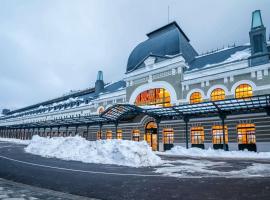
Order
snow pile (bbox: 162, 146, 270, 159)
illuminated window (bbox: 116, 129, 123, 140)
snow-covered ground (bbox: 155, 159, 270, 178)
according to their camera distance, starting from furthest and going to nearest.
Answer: illuminated window (bbox: 116, 129, 123, 140)
snow pile (bbox: 162, 146, 270, 159)
snow-covered ground (bbox: 155, 159, 270, 178)

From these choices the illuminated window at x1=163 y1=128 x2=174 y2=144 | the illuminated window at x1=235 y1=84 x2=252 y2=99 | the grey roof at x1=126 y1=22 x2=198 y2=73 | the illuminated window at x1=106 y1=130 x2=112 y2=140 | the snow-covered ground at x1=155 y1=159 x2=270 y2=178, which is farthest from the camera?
the illuminated window at x1=106 y1=130 x2=112 y2=140

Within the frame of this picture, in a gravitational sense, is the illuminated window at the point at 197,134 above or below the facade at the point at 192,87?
below

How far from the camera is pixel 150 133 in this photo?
2719 cm

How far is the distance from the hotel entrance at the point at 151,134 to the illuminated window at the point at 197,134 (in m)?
5.03

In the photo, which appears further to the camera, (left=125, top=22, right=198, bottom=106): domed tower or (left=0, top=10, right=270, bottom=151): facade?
(left=125, top=22, right=198, bottom=106): domed tower

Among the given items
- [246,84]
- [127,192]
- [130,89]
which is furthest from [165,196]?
[130,89]

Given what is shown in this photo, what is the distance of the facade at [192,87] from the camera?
20.2m

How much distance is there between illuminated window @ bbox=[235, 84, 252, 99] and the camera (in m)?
20.8

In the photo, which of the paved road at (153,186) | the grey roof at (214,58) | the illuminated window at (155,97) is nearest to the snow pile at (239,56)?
the grey roof at (214,58)

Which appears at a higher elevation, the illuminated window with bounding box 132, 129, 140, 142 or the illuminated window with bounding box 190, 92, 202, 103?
the illuminated window with bounding box 190, 92, 202, 103

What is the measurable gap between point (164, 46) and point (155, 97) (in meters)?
7.34

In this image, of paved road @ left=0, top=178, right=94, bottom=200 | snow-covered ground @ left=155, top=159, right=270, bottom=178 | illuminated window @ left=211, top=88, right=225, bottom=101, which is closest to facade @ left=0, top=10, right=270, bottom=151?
illuminated window @ left=211, top=88, right=225, bottom=101

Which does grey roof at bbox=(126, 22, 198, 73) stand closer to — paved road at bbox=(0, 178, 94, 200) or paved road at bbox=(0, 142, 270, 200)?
paved road at bbox=(0, 142, 270, 200)

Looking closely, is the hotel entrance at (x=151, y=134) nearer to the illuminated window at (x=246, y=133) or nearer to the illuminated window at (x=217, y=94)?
the illuminated window at (x=217, y=94)
